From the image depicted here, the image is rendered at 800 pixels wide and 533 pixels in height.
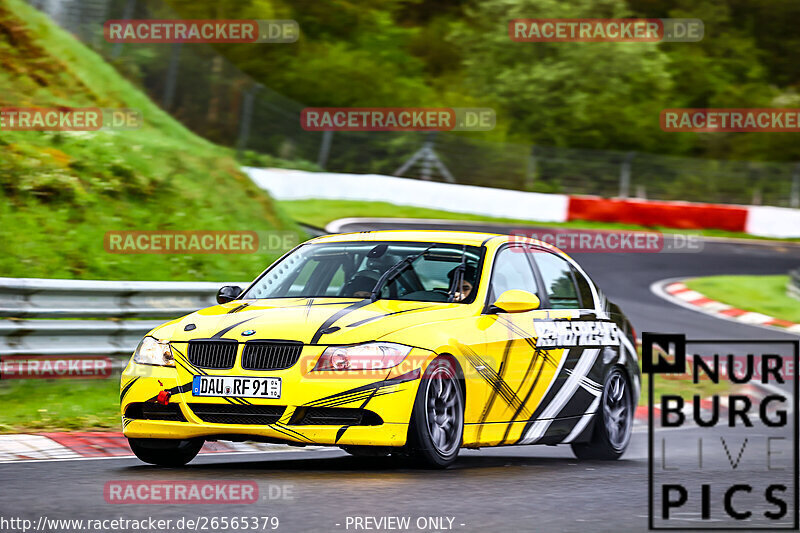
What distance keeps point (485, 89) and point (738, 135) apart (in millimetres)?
13497

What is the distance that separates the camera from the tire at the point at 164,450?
7883 mm

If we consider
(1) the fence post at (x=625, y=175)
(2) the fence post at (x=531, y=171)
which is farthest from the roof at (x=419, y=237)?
(1) the fence post at (x=625, y=175)

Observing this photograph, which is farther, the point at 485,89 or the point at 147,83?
the point at 485,89

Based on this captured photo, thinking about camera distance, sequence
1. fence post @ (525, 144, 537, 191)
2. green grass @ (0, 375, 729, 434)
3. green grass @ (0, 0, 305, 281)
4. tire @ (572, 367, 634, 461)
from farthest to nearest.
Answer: fence post @ (525, 144, 537, 191)
green grass @ (0, 0, 305, 281)
green grass @ (0, 375, 729, 434)
tire @ (572, 367, 634, 461)

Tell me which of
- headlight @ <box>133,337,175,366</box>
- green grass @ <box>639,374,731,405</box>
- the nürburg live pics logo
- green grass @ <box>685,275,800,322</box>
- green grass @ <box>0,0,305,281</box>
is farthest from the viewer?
green grass @ <box>685,275,800,322</box>

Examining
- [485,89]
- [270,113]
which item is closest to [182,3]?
[485,89]

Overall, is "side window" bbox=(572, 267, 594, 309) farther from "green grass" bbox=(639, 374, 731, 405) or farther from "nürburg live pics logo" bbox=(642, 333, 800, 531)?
"green grass" bbox=(639, 374, 731, 405)

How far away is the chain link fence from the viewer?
26344 mm

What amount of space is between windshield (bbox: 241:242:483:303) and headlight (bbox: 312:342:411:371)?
948 mm

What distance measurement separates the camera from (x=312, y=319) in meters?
7.64

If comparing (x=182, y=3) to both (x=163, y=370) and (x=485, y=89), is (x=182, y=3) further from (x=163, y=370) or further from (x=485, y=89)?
Result: (x=163, y=370)

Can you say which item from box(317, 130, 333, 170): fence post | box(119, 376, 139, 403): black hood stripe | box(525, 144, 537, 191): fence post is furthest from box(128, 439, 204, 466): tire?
box(525, 144, 537, 191): fence post

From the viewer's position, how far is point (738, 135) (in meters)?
55.6

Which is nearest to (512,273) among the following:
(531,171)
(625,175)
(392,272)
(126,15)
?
(392,272)
